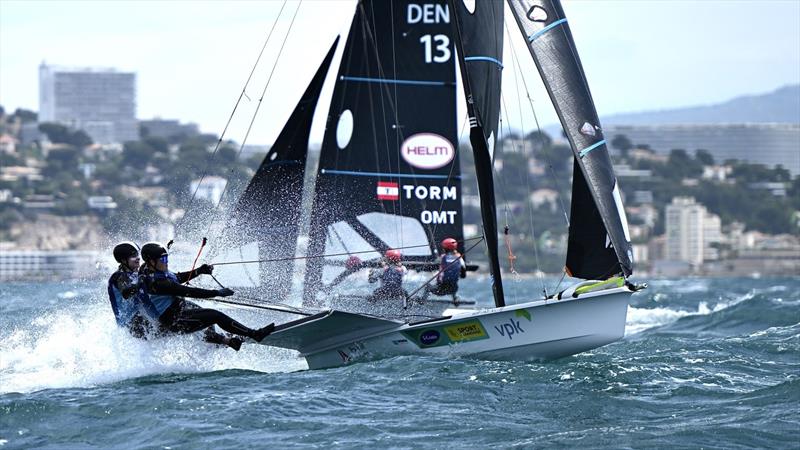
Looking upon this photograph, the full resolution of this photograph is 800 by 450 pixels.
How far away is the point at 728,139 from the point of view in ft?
433

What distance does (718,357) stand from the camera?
11117 millimetres

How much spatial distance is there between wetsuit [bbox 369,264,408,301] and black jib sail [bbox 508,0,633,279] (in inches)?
92.6

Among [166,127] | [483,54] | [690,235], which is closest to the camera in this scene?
[483,54]

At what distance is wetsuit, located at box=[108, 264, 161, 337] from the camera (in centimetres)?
999

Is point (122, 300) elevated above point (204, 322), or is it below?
above

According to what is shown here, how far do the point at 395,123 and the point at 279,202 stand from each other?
52.6 inches

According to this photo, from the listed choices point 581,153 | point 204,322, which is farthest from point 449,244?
point 204,322

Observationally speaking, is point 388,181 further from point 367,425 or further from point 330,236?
point 367,425

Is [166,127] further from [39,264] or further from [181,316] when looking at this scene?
[181,316]

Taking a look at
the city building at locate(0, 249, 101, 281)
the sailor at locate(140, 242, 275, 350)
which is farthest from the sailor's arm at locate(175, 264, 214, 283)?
the city building at locate(0, 249, 101, 281)

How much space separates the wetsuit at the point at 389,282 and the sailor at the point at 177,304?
244 cm

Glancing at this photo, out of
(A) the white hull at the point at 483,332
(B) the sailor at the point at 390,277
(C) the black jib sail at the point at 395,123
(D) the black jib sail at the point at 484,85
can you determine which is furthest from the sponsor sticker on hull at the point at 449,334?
(C) the black jib sail at the point at 395,123

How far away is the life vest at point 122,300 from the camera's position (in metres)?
10.0

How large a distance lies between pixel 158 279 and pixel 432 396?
219 cm
